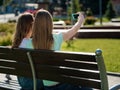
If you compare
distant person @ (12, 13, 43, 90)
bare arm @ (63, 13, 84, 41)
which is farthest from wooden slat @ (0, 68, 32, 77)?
bare arm @ (63, 13, 84, 41)

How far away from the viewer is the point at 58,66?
438cm

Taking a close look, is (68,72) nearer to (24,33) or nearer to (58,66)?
(58,66)

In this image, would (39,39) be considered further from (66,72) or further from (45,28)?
(66,72)

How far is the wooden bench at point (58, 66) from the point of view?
4.01m

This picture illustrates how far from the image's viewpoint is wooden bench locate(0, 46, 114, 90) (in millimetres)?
4012

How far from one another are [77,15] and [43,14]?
0.89 m

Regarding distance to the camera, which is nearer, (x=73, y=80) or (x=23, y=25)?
(x=73, y=80)

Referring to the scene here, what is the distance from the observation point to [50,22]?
4.55 meters

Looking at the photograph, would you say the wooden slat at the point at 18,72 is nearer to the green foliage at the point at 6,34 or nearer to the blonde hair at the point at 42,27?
the blonde hair at the point at 42,27

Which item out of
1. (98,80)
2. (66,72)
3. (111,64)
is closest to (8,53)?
(66,72)

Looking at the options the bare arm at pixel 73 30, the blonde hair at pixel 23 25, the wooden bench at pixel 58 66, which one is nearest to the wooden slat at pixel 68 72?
the wooden bench at pixel 58 66

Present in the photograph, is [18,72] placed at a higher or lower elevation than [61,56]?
lower

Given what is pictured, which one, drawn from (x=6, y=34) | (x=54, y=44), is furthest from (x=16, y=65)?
Answer: (x=6, y=34)

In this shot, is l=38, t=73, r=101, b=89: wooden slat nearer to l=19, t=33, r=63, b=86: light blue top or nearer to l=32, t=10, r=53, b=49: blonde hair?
l=19, t=33, r=63, b=86: light blue top
